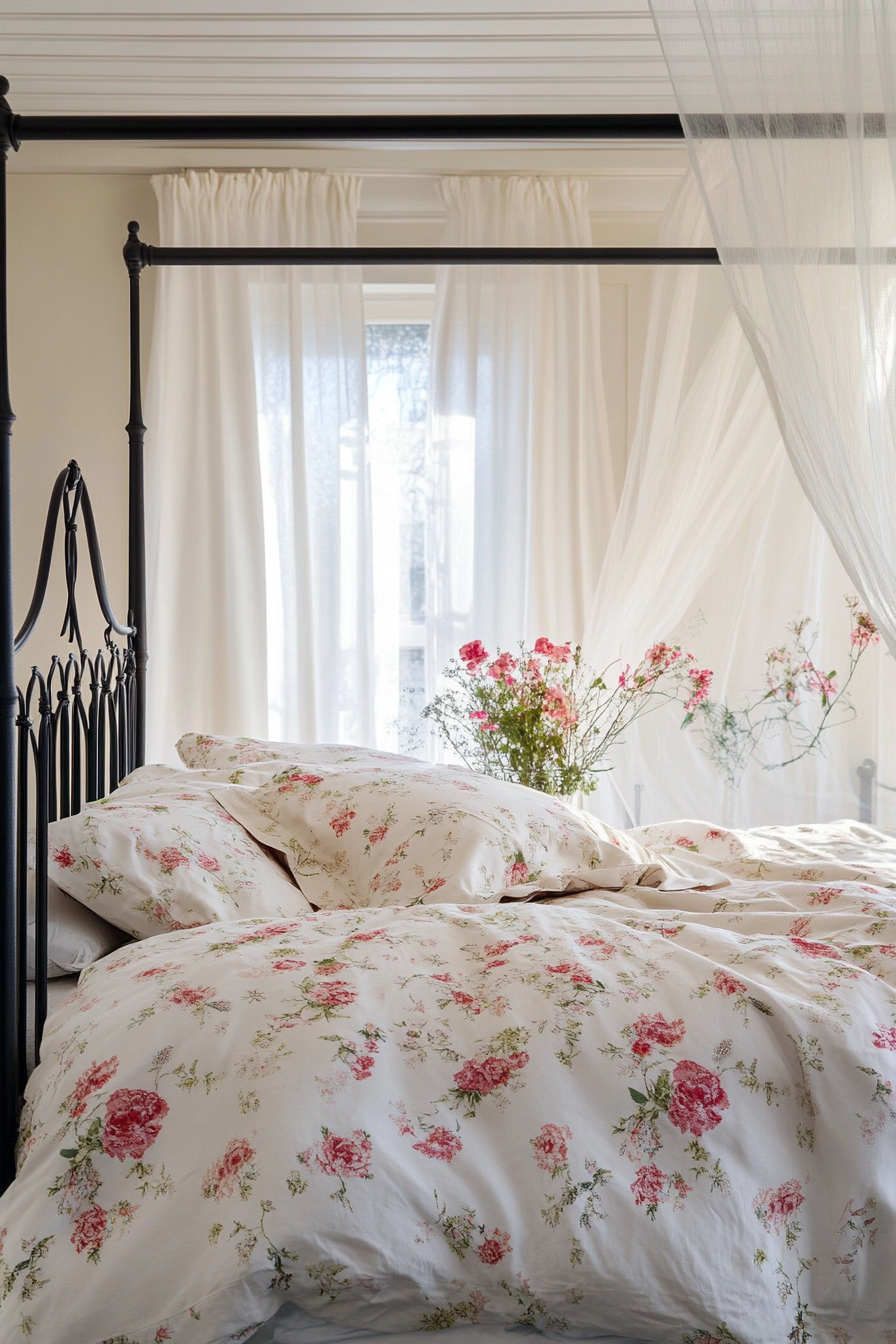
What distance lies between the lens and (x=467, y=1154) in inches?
35.9

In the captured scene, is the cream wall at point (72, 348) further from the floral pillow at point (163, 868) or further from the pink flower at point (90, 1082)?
the pink flower at point (90, 1082)

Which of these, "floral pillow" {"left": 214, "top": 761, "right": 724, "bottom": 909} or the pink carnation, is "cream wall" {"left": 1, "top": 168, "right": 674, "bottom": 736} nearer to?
"floral pillow" {"left": 214, "top": 761, "right": 724, "bottom": 909}

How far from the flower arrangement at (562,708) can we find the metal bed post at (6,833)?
1722mm

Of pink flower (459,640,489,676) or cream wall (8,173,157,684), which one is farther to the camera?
cream wall (8,173,157,684)

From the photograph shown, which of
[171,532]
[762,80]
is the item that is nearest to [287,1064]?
[762,80]

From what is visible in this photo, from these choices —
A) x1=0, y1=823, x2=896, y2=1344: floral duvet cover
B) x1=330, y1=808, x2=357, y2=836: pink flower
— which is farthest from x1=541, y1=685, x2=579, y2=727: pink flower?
x1=0, y1=823, x2=896, y2=1344: floral duvet cover

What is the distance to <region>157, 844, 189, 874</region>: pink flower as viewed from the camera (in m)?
1.53

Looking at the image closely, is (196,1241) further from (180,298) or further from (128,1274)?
(180,298)

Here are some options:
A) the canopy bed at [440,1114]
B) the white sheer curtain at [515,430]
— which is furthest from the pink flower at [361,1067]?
the white sheer curtain at [515,430]

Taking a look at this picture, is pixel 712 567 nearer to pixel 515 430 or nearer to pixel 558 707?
pixel 558 707

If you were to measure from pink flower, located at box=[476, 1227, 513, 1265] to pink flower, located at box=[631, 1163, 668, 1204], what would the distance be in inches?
4.6

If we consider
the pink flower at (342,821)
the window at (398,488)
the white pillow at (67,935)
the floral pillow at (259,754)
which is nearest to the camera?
the white pillow at (67,935)

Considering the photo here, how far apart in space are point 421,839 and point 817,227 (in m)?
1.01

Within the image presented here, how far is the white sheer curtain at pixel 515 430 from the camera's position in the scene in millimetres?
3418
